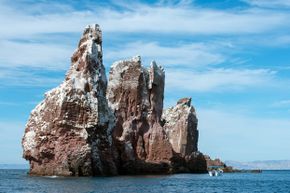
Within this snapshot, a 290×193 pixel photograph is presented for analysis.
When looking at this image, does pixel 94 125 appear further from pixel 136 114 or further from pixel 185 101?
pixel 185 101

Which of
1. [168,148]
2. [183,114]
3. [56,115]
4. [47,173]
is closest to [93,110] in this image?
[56,115]

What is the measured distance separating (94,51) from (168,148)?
2771cm

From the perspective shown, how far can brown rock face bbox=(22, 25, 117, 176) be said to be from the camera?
72125 mm

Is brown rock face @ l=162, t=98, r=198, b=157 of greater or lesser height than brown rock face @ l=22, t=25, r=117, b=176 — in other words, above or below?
above

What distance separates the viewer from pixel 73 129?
7319 centimetres

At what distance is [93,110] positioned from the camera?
74812mm

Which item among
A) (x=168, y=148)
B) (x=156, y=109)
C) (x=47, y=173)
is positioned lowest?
(x=47, y=173)

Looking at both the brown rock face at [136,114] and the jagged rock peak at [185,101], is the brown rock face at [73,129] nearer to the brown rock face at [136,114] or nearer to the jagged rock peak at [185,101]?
the brown rock face at [136,114]

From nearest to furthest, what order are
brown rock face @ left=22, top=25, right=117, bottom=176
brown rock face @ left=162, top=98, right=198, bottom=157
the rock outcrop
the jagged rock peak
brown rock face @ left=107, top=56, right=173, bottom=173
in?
brown rock face @ left=22, top=25, right=117, bottom=176 < the rock outcrop < brown rock face @ left=107, top=56, right=173, bottom=173 < brown rock face @ left=162, top=98, right=198, bottom=157 < the jagged rock peak

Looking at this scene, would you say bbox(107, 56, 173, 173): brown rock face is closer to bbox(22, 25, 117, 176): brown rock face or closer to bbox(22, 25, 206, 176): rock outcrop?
bbox(22, 25, 206, 176): rock outcrop

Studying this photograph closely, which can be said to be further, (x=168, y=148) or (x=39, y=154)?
(x=168, y=148)

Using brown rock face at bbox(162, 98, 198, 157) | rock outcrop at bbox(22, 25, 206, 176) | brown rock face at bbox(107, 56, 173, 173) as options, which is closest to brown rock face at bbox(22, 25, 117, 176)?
rock outcrop at bbox(22, 25, 206, 176)

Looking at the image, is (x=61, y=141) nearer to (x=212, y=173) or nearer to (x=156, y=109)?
(x=156, y=109)

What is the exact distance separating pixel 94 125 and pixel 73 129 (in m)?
2.95
